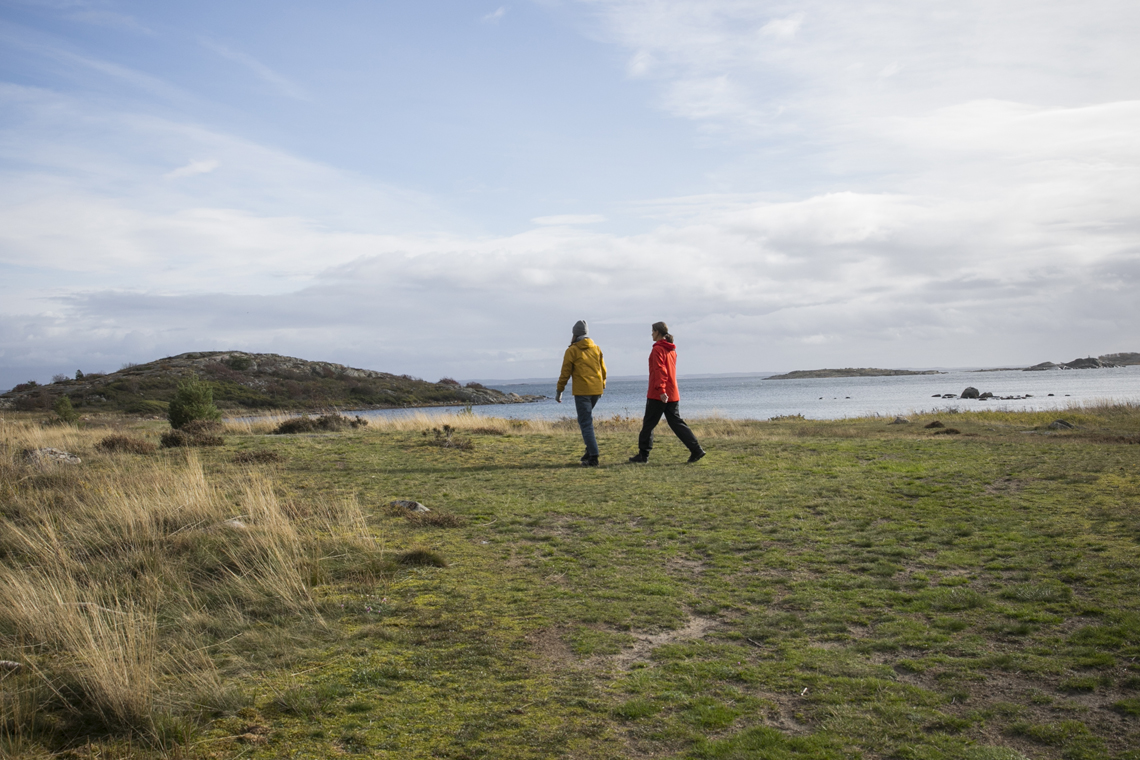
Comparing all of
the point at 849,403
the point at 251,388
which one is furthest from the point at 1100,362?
the point at 251,388

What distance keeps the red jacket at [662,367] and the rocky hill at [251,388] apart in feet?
139

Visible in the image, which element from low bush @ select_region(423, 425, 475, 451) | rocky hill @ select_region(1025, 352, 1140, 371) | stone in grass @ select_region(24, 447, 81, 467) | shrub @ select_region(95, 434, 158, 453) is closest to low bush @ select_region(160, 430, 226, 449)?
shrub @ select_region(95, 434, 158, 453)

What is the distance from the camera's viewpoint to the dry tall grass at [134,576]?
12.0 feet

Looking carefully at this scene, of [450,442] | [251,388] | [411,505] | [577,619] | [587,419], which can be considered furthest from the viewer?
[251,388]

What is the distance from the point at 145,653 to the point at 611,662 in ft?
9.22

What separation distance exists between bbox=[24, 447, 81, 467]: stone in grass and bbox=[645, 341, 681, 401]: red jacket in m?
10.2

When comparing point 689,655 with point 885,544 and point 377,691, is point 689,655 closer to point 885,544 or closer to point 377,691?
point 377,691

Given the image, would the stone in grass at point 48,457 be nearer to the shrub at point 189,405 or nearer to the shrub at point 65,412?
the shrub at point 189,405

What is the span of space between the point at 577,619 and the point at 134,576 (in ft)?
13.9

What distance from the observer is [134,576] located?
625cm

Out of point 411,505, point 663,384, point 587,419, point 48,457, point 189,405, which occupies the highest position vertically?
point 663,384

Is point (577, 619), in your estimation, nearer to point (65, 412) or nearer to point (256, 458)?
point (256, 458)

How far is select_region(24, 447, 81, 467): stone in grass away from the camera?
448 inches

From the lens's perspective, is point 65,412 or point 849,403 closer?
point 65,412
